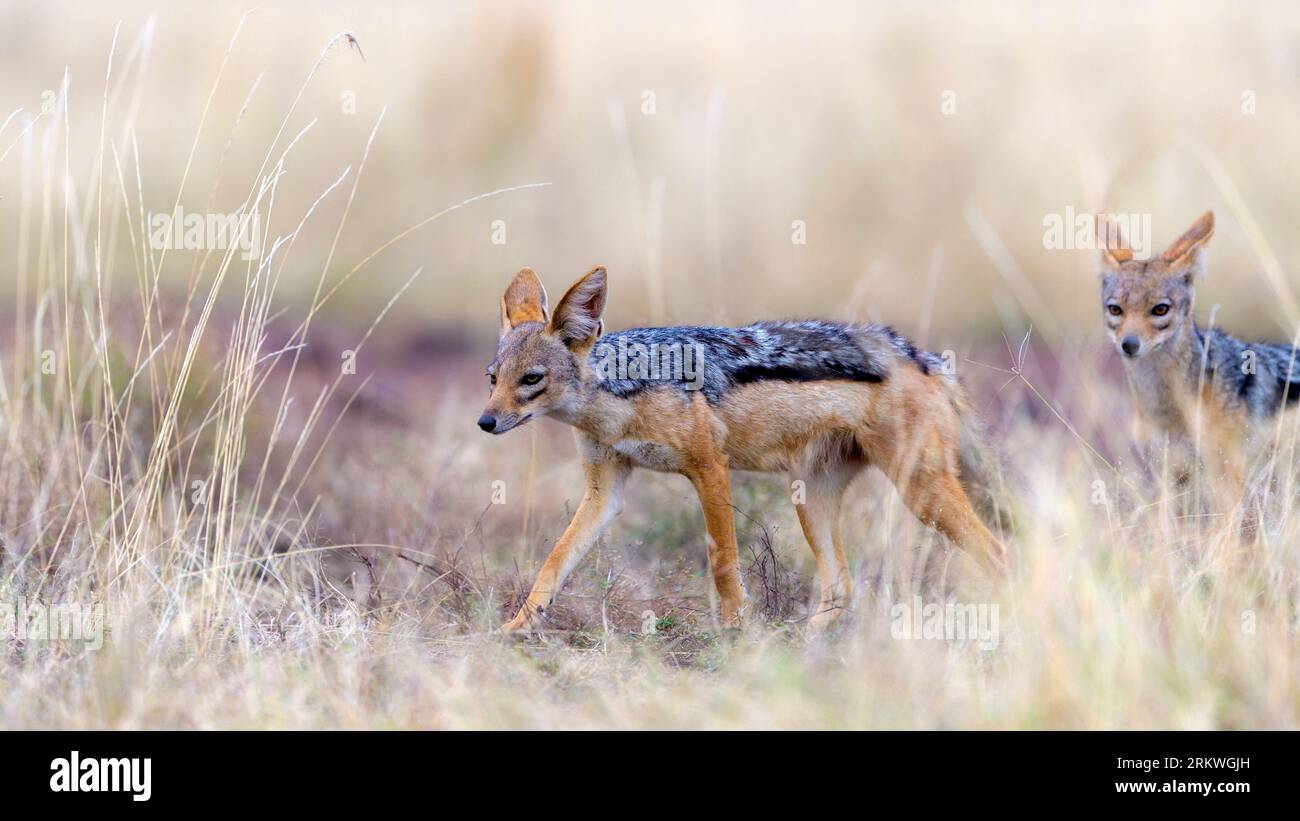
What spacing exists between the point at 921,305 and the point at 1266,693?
9.20 m

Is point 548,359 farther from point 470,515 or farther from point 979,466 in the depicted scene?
point 470,515

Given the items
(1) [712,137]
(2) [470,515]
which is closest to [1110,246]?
(2) [470,515]

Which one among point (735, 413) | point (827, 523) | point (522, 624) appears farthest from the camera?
point (827, 523)

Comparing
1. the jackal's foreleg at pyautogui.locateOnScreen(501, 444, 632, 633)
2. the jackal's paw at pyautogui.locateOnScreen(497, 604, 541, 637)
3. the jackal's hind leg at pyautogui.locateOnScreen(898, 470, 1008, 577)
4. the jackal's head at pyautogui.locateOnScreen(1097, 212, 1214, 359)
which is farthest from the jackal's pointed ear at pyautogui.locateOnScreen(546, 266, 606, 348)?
the jackal's head at pyautogui.locateOnScreen(1097, 212, 1214, 359)

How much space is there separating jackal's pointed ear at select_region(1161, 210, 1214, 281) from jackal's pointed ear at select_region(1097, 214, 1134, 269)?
306mm

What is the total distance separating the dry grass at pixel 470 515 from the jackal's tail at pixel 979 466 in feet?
0.82

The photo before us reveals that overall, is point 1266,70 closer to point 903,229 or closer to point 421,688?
point 903,229

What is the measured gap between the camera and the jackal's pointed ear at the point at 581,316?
7215 millimetres

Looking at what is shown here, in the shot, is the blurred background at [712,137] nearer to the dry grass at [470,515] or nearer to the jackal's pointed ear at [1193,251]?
the dry grass at [470,515]

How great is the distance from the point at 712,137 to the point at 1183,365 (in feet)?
21.4

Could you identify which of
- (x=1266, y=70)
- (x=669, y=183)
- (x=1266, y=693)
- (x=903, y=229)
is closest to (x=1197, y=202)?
(x=1266, y=70)

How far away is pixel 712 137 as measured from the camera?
14.2 m

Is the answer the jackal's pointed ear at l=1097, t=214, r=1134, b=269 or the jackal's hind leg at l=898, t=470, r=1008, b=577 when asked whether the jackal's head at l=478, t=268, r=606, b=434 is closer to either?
the jackal's hind leg at l=898, t=470, r=1008, b=577

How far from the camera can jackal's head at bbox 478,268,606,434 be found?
702 cm
